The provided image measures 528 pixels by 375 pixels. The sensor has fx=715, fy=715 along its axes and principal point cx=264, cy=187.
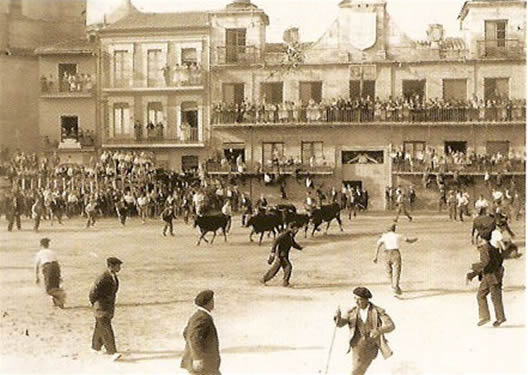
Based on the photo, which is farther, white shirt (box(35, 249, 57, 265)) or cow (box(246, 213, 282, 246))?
cow (box(246, 213, 282, 246))

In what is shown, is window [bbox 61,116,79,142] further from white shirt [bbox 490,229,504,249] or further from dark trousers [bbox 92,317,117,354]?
white shirt [bbox 490,229,504,249]

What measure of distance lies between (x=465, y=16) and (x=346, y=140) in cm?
437

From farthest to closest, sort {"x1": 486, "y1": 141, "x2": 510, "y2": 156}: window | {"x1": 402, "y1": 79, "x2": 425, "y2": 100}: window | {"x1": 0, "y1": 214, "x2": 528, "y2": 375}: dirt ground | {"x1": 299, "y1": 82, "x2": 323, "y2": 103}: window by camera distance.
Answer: {"x1": 402, "y1": 79, "x2": 425, "y2": 100}: window, {"x1": 299, "y1": 82, "x2": 323, "y2": 103}: window, {"x1": 486, "y1": 141, "x2": 510, "y2": 156}: window, {"x1": 0, "y1": 214, "x2": 528, "y2": 375}: dirt ground

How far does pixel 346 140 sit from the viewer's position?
16828 mm

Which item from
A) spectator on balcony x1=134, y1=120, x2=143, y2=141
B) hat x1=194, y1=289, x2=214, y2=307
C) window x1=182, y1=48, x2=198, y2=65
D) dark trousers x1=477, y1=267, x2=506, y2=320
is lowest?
dark trousers x1=477, y1=267, x2=506, y2=320

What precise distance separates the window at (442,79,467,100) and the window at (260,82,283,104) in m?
3.97

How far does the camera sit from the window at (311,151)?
14.9m

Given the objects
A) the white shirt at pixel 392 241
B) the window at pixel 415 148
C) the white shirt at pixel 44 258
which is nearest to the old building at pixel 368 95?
the window at pixel 415 148

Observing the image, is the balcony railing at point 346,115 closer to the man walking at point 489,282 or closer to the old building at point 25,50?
the old building at point 25,50

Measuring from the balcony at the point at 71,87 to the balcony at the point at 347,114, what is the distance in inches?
102

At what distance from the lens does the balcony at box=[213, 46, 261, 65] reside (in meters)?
14.8

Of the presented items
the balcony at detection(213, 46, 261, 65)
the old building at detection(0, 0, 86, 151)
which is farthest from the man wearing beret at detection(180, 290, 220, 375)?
the balcony at detection(213, 46, 261, 65)

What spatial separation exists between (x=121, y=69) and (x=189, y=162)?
2.21 meters

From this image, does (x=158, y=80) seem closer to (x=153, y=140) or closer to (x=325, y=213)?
(x=153, y=140)
